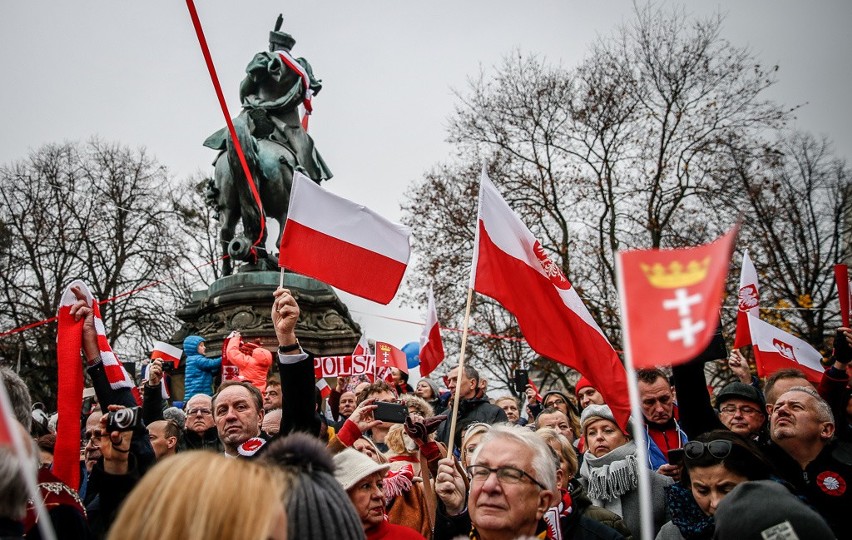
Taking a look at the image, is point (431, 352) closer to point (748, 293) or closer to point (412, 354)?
point (748, 293)

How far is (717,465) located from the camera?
344cm

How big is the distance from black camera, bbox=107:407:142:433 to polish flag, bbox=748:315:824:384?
4926mm

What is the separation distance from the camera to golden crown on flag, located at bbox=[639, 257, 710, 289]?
95.1 inches

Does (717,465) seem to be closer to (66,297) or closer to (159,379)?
(66,297)

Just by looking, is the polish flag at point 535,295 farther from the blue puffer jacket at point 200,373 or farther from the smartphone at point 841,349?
the blue puffer jacket at point 200,373

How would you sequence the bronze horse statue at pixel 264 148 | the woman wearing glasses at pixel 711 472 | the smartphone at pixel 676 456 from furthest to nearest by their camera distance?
the bronze horse statue at pixel 264 148 < the smartphone at pixel 676 456 < the woman wearing glasses at pixel 711 472

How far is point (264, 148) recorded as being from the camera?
13.6 metres

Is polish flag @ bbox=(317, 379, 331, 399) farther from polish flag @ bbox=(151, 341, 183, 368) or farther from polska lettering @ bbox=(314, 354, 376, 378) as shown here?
polish flag @ bbox=(151, 341, 183, 368)

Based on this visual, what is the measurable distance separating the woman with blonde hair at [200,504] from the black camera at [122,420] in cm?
178

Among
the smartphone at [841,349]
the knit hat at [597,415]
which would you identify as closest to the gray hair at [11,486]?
the knit hat at [597,415]

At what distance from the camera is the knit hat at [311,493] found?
2.48m

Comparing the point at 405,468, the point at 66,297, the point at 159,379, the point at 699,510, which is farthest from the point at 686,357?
the point at 159,379

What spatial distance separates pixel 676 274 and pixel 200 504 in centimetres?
145

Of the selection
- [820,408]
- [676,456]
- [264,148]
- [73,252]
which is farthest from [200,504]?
[73,252]
